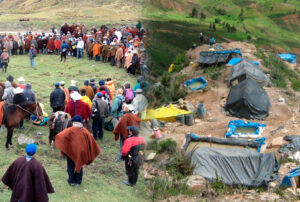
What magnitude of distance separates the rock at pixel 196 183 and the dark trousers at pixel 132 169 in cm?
94

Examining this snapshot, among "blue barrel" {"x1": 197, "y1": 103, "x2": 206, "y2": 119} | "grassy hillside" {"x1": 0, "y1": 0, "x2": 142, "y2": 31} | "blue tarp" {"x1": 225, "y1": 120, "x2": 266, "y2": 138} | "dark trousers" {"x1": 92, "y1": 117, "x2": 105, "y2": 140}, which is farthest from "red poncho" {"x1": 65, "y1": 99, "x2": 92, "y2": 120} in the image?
"grassy hillside" {"x1": 0, "y1": 0, "x2": 142, "y2": 31}

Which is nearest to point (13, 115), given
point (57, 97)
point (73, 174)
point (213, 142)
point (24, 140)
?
point (24, 140)

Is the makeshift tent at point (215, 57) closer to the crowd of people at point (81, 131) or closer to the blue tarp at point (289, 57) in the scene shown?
the blue tarp at point (289, 57)

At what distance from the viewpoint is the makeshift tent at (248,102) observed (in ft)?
50.3

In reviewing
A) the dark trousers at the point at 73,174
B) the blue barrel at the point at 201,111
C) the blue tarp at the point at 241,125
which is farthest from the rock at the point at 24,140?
→ the blue barrel at the point at 201,111

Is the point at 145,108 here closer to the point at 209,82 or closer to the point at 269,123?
the point at 269,123

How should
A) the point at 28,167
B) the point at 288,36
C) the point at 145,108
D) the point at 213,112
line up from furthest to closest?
the point at 288,36
the point at 213,112
the point at 28,167
the point at 145,108

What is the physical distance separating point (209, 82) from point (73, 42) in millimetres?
7143

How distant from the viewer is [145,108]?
4.43m

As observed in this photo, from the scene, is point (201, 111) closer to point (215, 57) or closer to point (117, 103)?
point (117, 103)

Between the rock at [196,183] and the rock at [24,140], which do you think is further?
the rock at [24,140]

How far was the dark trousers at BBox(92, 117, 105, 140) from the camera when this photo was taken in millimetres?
9039

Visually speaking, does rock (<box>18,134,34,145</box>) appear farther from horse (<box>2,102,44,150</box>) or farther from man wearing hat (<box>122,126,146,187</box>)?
man wearing hat (<box>122,126,146,187</box>)

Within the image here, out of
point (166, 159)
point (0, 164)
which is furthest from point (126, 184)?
point (0, 164)
